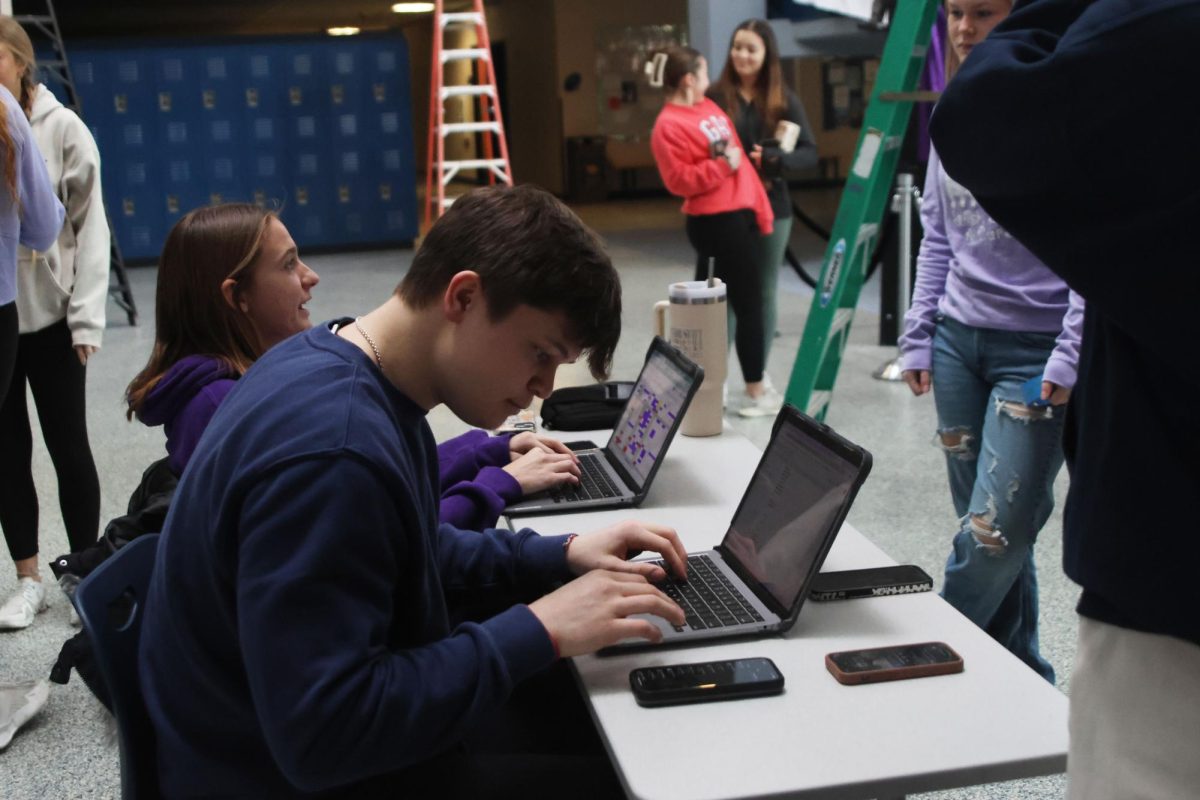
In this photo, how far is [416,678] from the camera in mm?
1125

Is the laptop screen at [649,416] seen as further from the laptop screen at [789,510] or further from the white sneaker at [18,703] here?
the white sneaker at [18,703]

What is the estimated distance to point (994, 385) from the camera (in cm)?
219

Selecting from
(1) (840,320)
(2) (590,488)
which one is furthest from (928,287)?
(1) (840,320)

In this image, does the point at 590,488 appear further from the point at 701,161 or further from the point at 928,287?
the point at 701,161

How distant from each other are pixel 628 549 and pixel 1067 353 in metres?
0.85

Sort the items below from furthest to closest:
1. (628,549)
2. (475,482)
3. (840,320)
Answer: (840,320) < (475,482) < (628,549)

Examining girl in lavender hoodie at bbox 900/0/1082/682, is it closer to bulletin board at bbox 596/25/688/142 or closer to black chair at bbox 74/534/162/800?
black chair at bbox 74/534/162/800

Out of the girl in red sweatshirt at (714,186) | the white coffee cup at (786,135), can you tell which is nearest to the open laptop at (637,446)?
the girl in red sweatshirt at (714,186)

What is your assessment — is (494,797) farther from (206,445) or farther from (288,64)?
(288,64)

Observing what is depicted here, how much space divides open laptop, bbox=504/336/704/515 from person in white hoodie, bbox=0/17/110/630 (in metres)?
1.47

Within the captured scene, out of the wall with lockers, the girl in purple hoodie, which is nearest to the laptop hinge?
the girl in purple hoodie

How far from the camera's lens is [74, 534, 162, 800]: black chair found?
1.25 metres

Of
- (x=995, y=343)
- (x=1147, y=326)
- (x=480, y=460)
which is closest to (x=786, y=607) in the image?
(x=1147, y=326)

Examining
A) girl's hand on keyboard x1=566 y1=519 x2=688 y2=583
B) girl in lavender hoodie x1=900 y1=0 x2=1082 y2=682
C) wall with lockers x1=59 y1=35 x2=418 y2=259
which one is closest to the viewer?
girl's hand on keyboard x1=566 y1=519 x2=688 y2=583
